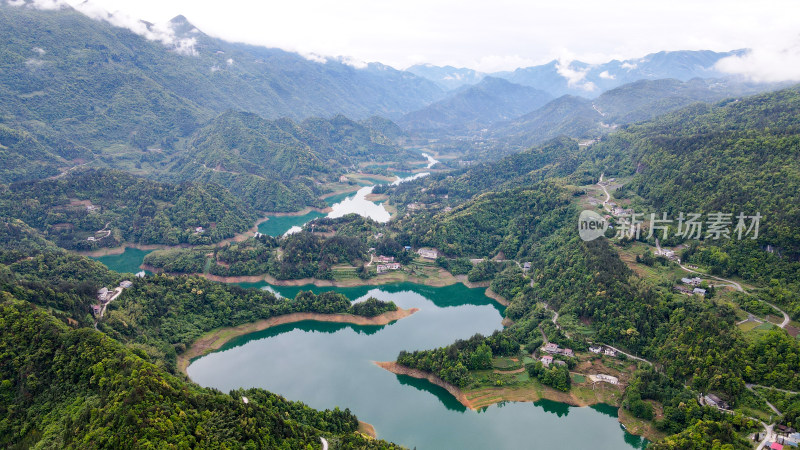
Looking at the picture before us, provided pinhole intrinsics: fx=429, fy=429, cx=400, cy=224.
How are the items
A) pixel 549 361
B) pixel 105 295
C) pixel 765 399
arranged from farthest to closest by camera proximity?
1. pixel 105 295
2. pixel 549 361
3. pixel 765 399

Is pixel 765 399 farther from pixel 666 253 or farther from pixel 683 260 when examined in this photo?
pixel 666 253

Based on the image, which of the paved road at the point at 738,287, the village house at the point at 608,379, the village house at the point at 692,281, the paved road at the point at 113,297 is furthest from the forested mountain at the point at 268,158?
the paved road at the point at 738,287

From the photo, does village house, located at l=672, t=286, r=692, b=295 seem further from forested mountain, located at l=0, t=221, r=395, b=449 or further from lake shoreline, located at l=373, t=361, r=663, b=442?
forested mountain, located at l=0, t=221, r=395, b=449

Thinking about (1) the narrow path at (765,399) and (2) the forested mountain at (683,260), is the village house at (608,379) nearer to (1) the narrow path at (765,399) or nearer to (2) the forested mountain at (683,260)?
(2) the forested mountain at (683,260)

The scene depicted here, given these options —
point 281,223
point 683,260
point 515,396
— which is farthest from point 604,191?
point 281,223

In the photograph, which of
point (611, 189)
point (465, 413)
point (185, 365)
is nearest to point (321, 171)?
point (611, 189)

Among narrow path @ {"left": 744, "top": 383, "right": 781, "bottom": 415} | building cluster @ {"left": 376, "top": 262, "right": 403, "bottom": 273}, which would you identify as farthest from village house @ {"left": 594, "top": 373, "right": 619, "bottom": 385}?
building cluster @ {"left": 376, "top": 262, "right": 403, "bottom": 273}
